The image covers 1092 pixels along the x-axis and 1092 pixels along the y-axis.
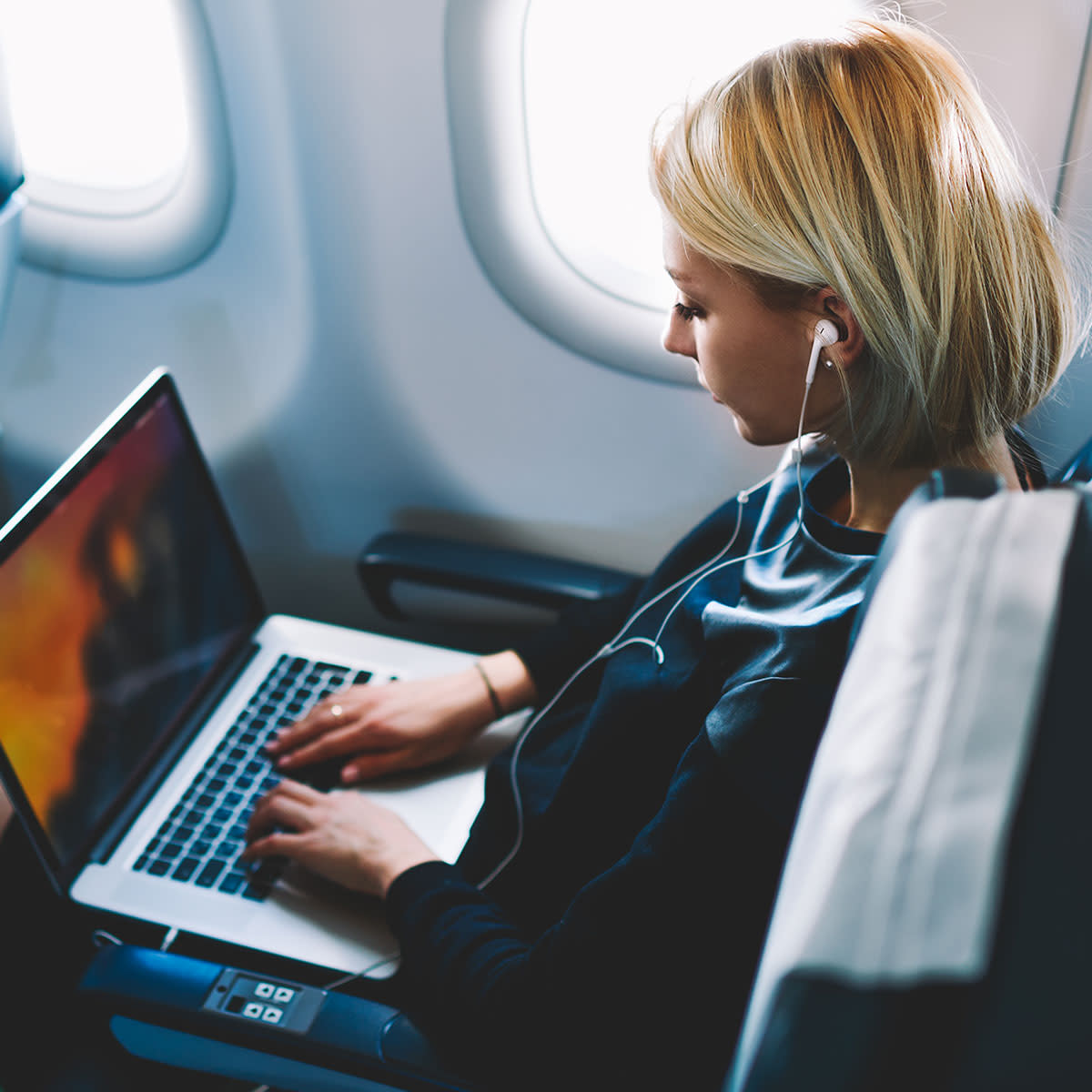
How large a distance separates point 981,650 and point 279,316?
1.19 metres

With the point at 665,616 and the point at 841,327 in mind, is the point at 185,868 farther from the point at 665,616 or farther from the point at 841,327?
the point at 841,327

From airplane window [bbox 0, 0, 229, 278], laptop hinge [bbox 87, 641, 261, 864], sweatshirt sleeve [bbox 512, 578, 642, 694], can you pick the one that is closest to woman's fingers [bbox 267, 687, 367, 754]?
laptop hinge [bbox 87, 641, 261, 864]

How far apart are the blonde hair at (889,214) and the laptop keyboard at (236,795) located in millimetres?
755

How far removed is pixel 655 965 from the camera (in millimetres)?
746

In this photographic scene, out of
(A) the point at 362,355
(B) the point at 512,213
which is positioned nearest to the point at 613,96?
(B) the point at 512,213

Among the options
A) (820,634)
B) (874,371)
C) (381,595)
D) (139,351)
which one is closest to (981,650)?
(820,634)

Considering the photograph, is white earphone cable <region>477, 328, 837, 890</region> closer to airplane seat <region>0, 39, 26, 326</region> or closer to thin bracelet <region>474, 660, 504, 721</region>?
thin bracelet <region>474, 660, 504, 721</region>

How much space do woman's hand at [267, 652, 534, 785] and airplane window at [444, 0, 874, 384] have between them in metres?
0.45

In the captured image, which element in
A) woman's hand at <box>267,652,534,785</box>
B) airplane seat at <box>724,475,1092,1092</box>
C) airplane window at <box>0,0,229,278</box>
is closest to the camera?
airplane seat at <box>724,475,1092,1092</box>

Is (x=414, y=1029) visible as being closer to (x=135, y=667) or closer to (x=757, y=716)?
(x=757, y=716)

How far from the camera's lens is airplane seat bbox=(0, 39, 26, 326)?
41.1 inches

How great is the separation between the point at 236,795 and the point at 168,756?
0.10 metres

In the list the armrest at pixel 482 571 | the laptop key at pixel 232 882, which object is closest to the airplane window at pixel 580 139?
the armrest at pixel 482 571

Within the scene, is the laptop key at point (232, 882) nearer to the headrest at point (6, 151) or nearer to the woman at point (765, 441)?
the woman at point (765, 441)
